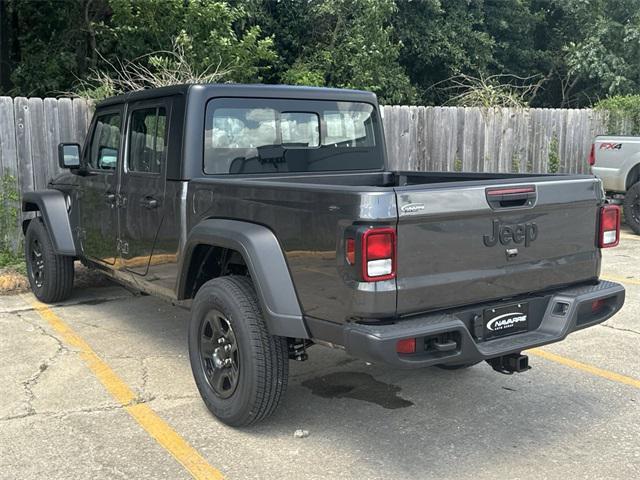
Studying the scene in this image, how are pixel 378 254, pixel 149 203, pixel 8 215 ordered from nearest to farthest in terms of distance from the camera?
pixel 378 254 → pixel 149 203 → pixel 8 215

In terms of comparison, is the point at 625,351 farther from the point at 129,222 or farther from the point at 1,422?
the point at 1,422

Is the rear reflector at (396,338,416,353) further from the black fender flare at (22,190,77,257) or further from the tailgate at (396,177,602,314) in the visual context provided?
the black fender flare at (22,190,77,257)

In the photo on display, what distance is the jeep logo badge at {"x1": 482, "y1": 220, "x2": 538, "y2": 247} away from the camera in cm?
352

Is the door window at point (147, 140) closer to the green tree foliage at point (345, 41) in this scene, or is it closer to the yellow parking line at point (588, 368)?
the yellow parking line at point (588, 368)

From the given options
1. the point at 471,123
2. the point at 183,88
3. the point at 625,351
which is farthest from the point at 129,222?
the point at 471,123

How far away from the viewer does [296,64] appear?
15734mm

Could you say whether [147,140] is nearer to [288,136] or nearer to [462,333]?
[288,136]

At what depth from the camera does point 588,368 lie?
5.01m

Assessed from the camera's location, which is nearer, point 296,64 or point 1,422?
point 1,422

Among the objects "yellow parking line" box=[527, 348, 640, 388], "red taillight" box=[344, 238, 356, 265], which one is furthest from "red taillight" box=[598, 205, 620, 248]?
"red taillight" box=[344, 238, 356, 265]

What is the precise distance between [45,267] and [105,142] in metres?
1.59

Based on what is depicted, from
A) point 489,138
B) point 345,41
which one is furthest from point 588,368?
point 345,41

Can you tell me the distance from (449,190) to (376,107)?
2276mm

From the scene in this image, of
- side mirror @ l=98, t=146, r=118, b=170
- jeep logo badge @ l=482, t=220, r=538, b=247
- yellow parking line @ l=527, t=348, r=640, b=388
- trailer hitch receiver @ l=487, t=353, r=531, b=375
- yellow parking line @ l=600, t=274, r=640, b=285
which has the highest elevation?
side mirror @ l=98, t=146, r=118, b=170
